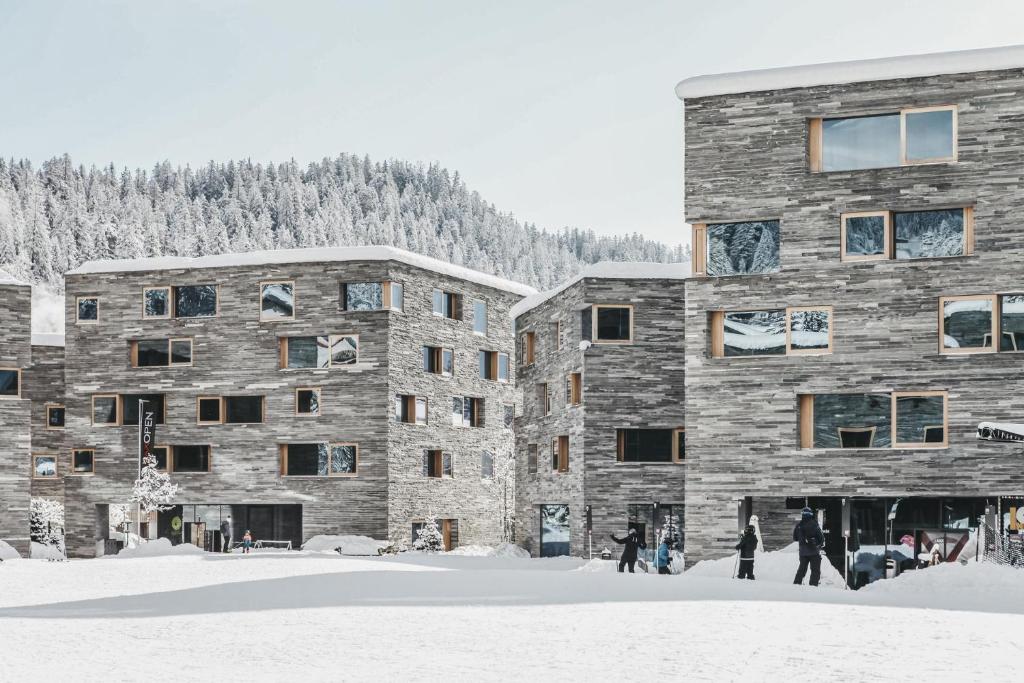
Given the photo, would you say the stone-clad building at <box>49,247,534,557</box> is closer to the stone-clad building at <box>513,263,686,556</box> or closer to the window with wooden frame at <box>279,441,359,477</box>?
the window with wooden frame at <box>279,441,359,477</box>

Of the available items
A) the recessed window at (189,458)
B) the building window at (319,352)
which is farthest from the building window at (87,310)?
the building window at (319,352)

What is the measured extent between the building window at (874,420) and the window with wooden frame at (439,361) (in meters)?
23.4

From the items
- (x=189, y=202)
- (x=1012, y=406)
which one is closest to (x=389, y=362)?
(x=1012, y=406)

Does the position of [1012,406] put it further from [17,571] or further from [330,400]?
[330,400]

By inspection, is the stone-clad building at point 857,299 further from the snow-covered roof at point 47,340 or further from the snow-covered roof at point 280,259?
the snow-covered roof at point 47,340

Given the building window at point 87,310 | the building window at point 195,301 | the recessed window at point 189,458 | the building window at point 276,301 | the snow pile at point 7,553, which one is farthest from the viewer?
the building window at point 87,310

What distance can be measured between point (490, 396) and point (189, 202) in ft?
423

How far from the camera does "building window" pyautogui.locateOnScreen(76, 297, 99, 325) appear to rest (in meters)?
55.5

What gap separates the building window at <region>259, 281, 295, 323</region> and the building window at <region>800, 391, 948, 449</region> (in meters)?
24.5

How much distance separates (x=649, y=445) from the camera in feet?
150

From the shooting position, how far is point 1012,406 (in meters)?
33.0

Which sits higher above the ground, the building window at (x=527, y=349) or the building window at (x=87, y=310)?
the building window at (x=87, y=310)

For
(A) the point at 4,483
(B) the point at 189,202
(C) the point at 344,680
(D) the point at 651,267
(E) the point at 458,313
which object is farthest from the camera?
(B) the point at 189,202

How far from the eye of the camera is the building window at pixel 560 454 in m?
48.3
